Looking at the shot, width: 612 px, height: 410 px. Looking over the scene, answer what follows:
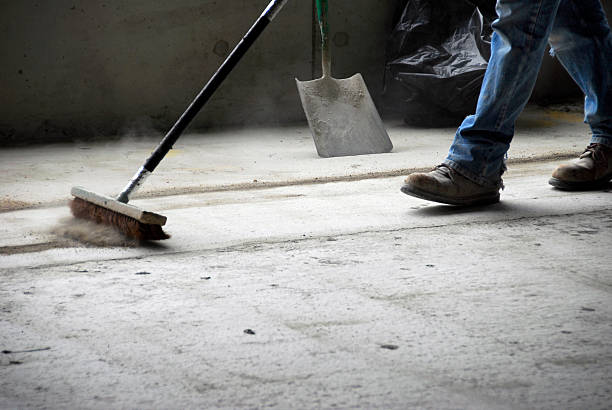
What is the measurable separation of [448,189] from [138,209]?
2.91 ft

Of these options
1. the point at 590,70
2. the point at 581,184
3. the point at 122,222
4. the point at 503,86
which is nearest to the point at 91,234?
the point at 122,222

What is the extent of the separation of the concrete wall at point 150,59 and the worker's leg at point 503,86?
7.06 feet

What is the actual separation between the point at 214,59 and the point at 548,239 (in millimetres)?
2636

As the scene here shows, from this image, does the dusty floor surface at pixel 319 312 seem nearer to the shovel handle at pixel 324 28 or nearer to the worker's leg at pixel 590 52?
the worker's leg at pixel 590 52

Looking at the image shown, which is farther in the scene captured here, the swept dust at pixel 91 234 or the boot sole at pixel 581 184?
the boot sole at pixel 581 184

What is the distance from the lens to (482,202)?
2.21m

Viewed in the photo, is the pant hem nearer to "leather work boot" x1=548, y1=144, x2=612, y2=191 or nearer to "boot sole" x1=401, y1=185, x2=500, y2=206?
"boot sole" x1=401, y1=185, x2=500, y2=206

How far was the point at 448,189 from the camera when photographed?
7.06ft

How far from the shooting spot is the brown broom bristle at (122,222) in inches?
71.1

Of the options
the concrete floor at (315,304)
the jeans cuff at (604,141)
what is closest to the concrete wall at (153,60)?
the concrete floor at (315,304)

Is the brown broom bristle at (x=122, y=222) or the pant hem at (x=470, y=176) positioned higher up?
the pant hem at (x=470, y=176)

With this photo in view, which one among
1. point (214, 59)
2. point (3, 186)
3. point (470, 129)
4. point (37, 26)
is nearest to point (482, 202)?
point (470, 129)

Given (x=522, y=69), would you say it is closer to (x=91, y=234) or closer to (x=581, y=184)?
(x=581, y=184)

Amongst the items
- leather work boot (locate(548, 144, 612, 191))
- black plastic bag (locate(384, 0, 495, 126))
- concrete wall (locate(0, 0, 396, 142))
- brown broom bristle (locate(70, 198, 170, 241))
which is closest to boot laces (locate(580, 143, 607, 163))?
leather work boot (locate(548, 144, 612, 191))
